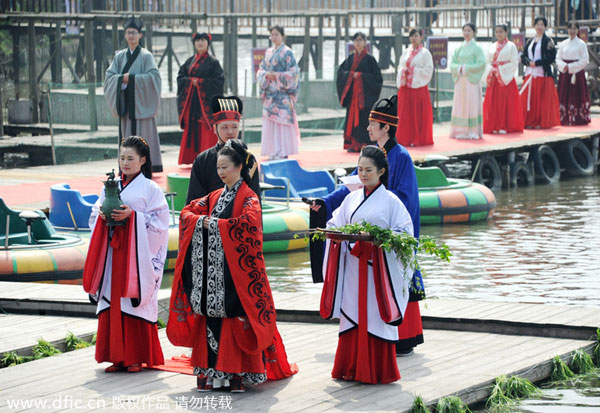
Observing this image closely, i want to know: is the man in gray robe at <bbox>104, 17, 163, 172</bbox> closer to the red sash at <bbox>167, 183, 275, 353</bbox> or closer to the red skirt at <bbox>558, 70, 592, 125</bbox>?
the red sash at <bbox>167, 183, 275, 353</bbox>

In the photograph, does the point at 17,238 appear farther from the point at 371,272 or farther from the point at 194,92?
the point at 194,92

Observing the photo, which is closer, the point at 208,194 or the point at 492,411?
the point at 492,411

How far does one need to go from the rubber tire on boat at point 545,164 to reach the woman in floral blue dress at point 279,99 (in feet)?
13.1

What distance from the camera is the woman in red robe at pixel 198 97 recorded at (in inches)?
591

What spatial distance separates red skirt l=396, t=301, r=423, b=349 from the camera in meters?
6.89

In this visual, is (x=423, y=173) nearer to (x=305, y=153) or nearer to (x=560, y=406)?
(x=305, y=153)

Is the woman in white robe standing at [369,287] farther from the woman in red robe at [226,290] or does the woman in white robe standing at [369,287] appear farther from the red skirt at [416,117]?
the red skirt at [416,117]

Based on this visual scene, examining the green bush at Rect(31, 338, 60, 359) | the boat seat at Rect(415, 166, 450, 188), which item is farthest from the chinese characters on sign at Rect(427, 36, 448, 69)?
the green bush at Rect(31, 338, 60, 359)

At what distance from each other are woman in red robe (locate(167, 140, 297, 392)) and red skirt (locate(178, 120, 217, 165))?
8.88 m

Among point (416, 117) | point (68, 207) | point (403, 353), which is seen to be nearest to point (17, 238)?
point (68, 207)

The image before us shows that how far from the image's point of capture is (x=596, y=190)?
55.7 ft

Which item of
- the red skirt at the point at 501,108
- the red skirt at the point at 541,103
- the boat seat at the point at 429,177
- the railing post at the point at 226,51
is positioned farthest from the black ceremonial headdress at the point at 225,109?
the railing post at the point at 226,51

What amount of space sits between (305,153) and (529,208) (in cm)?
342

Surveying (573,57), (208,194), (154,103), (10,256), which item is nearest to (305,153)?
(154,103)
